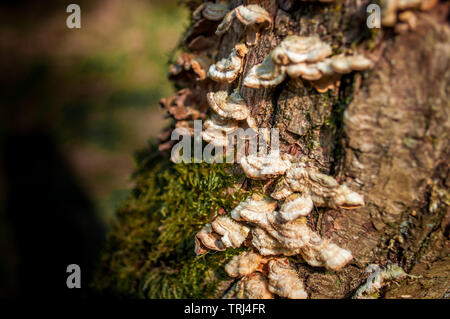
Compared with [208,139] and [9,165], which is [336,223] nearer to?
[208,139]

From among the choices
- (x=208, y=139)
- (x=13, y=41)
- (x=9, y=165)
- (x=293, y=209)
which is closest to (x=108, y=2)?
(x=13, y=41)

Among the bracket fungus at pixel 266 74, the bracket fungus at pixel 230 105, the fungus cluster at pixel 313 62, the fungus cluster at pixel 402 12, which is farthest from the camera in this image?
the bracket fungus at pixel 230 105

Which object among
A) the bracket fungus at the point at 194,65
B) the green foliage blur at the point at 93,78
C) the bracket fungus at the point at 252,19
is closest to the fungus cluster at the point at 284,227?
the bracket fungus at the point at 252,19

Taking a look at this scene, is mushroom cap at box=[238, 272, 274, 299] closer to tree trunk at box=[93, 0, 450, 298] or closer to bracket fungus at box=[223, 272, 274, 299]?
bracket fungus at box=[223, 272, 274, 299]

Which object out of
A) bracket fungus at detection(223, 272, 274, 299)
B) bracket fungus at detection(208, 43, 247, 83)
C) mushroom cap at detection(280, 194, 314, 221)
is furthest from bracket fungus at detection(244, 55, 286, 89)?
bracket fungus at detection(223, 272, 274, 299)

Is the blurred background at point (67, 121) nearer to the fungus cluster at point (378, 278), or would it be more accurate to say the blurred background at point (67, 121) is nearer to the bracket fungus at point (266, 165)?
the bracket fungus at point (266, 165)
